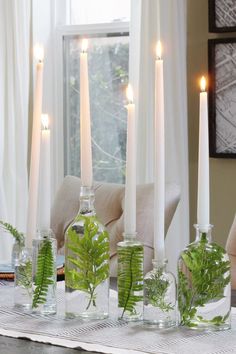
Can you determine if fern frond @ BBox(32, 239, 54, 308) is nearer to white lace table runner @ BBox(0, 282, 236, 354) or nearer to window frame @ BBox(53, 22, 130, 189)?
white lace table runner @ BBox(0, 282, 236, 354)

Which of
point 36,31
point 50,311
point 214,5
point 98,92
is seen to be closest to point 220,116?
point 214,5

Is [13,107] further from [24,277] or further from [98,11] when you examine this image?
[24,277]

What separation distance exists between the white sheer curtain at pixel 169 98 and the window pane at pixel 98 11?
0.37 meters

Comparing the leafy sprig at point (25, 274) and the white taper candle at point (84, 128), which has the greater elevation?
the white taper candle at point (84, 128)

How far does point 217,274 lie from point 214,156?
216cm

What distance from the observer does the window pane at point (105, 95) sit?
4.25 m

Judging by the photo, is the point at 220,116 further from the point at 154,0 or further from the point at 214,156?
the point at 154,0

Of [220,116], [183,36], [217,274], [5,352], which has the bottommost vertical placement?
[5,352]

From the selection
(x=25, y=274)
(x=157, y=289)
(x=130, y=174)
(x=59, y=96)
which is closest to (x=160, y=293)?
(x=157, y=289)

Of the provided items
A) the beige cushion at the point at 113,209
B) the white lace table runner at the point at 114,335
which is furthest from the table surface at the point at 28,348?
the beige cushion at the point at 113,209

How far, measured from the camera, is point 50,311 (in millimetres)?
1822

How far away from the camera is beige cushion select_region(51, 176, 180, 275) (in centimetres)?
274

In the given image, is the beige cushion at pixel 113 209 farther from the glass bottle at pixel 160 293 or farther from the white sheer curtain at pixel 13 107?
the white sheer curtain at pixel 13 107

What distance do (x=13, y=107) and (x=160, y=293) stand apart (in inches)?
109
